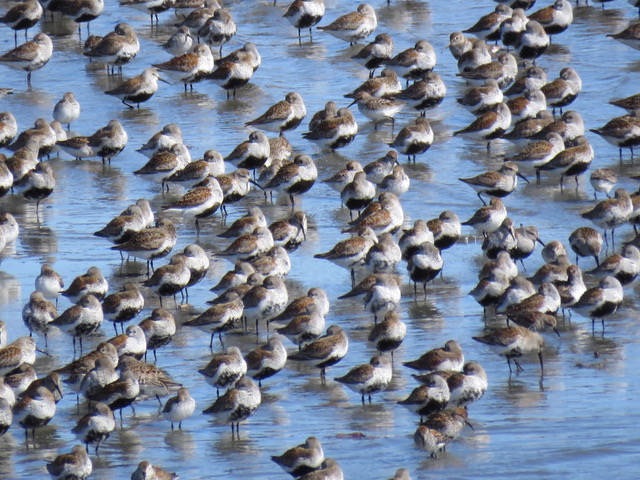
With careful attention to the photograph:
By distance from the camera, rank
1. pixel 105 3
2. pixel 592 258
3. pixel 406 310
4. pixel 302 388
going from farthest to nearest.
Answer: pixel 105 3 → pixel 592 258 → pixel 406 310 → pixel 302 388

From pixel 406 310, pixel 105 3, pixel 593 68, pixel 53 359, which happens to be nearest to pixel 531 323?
pixel 406 310

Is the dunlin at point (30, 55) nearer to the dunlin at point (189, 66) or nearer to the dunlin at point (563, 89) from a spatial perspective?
the dunlin at point (189, 66)

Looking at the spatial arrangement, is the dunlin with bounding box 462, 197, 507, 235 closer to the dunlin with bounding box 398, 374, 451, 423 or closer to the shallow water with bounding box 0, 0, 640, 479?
the shallow water with bounding box 0, 0, 640, 479

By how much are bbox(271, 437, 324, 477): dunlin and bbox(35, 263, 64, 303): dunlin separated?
17.9ft

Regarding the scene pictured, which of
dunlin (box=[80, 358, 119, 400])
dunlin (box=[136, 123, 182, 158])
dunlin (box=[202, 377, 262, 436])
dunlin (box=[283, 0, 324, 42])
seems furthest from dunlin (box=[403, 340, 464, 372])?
dunlin (box=[283, 0, 324, 42])

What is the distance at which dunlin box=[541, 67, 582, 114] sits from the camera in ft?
84.6

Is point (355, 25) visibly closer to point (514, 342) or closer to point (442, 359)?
point (514, 342)

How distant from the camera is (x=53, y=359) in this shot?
17188 millimetres

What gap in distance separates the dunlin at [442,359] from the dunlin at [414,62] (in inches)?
475

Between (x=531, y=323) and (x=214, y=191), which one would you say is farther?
(x=214, y=191)

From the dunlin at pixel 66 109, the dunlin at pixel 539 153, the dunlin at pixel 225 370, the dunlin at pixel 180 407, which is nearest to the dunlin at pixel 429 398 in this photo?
the dunlin at pixel 225 370

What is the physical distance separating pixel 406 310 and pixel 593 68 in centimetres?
1158

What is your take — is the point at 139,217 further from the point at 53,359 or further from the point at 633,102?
the point at 633,102

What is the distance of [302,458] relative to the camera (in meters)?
13.7
